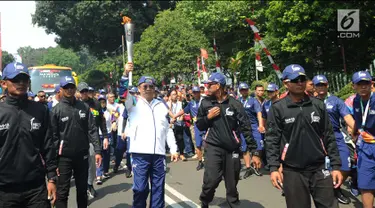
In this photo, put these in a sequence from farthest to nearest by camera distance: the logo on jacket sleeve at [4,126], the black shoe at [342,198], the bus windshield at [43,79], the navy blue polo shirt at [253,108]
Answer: the bus windshield at [43,79], the navy blue polo shirt at [253,108], the black shoe at [342,198], the logo on jacket sleeve at [4,126]

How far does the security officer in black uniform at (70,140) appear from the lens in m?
5.52

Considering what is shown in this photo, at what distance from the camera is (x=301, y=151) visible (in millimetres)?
3900

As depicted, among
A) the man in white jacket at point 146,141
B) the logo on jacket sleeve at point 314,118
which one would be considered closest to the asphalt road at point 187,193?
the man in white jacket at point 146,141

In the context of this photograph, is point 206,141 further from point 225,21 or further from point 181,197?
point 225,21

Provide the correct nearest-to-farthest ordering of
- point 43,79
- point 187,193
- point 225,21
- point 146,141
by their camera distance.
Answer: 1. point 146,141
2. point 187,193
3. point 225,21
4. point 43,79

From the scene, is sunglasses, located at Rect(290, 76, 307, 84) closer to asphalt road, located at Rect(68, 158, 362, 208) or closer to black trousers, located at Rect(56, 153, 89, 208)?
asphalt road, located at Rect(68, 158, 362, 208)

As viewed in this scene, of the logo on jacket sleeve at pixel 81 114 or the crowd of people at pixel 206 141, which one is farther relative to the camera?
the logo on jacket sleeve at pixel 81 114

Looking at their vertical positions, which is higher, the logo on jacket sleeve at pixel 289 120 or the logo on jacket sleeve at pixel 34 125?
the logo on jacket sleeve at pixel 34 125

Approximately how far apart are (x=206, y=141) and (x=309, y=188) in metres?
1.94

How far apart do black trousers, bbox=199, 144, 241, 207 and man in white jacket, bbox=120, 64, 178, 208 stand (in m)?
0.68

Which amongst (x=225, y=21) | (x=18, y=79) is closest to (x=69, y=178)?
(x=18, y=79)

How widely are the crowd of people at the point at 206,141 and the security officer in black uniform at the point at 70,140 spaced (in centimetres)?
1

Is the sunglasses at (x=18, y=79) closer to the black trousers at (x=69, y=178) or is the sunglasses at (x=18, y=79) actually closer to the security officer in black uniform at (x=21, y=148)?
the security officer in black uniform at (x=21, y=148)

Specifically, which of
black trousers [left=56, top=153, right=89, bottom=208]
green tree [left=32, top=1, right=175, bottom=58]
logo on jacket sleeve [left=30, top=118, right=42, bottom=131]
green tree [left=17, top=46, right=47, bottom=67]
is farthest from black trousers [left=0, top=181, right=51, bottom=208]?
green tree [left=17, top=46, right=47, bottom=67]
